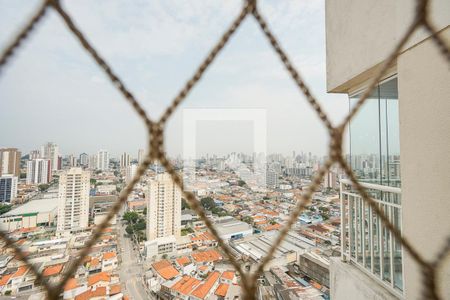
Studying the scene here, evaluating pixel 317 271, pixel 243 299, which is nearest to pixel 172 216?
pixel 317 271

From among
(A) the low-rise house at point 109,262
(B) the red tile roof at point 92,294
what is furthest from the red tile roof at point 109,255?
(B) the red tile roof at point 92,294

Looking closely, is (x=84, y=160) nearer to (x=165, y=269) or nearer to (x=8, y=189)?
(x=8, y=189)

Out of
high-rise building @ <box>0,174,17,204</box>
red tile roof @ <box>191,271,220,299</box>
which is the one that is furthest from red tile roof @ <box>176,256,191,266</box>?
high-rise building @ <box>0,174,17,204</box>

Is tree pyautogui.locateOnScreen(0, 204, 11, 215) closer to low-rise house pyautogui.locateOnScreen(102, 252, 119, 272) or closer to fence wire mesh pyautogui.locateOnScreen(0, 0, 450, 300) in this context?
low-rise house pyautogui.locateOnScreen(102, 252, 119, 272)

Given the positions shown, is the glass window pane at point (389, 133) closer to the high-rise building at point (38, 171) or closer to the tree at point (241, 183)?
the tree at point (241, 183)

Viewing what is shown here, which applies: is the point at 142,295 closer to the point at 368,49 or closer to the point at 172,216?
the point at 172,216
